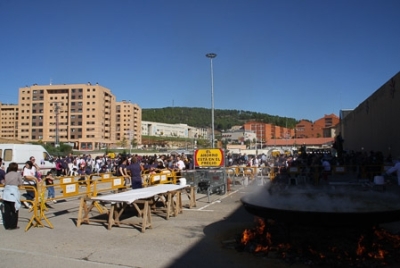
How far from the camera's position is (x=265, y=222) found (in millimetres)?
6957

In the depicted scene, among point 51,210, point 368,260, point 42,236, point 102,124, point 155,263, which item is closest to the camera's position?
point 368,260

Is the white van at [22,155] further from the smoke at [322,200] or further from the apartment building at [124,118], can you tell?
the apartment building at [124,118]

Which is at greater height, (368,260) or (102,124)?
(102,124)

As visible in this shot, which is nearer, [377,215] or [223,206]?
[377,215]

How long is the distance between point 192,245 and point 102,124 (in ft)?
417

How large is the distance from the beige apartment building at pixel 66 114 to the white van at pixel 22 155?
9998 cm

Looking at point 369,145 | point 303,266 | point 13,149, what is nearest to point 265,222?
point 303,266

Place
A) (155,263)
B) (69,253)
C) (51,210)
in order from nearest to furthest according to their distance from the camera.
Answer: (155,263) → (69,253) → (51,210)

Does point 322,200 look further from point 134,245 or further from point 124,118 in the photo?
point 124,118

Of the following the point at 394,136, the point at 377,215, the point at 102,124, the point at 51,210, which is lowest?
the point at 51,210

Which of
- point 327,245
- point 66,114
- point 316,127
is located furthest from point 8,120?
point 327,245

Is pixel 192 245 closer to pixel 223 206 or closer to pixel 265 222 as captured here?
pixel 265 222

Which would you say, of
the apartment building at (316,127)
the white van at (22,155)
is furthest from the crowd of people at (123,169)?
the apartment building at (316,127)

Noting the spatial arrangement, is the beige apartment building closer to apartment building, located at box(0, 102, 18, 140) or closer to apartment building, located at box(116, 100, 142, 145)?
apartment building, located at box(0, 102, 18, 140)
